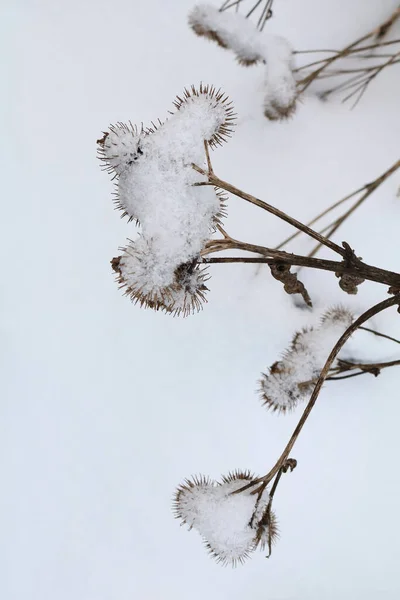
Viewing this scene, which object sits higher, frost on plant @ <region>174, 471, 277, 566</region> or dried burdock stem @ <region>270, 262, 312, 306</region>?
dried burdock stem @ <region>270, 262, 312, 306</region>

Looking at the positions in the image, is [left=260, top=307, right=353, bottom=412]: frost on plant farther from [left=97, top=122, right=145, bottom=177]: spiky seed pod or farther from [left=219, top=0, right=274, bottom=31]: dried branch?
[left=219, top=0, right=274, bottom=31]: dried branch

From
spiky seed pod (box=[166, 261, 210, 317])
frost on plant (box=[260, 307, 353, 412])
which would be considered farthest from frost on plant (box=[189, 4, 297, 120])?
spiky seed pod (box=[166, 261, 210, 317])

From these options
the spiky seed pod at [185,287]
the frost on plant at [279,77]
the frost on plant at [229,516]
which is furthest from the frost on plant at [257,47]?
the frost on plant at [229,516]

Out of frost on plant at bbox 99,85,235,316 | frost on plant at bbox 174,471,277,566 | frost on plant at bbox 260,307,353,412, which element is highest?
frost on plant at bbox 260,307,353,412

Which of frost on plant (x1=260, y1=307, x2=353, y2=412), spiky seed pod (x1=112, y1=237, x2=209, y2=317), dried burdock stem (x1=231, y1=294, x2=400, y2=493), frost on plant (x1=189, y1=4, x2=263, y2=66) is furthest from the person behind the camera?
frost on plant (x1=189, y1=4, x2=263, y2=66)

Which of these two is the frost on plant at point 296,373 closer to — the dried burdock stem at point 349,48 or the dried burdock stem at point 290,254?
the dried burdock stem at point 290,254

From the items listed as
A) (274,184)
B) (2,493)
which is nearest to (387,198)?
(274,184)

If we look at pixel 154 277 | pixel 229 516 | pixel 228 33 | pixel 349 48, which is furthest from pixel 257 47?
pixel 229 516

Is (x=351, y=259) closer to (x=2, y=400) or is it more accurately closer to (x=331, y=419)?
(x=331, y=419)

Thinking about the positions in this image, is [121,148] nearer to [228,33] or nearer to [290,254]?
[290,254]
